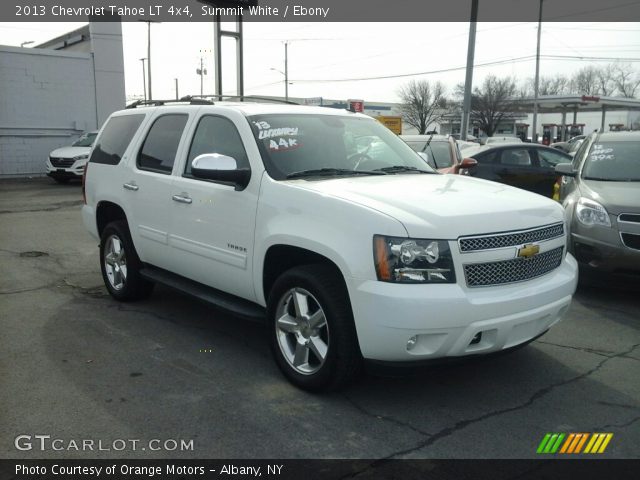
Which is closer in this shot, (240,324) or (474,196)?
(474,196)

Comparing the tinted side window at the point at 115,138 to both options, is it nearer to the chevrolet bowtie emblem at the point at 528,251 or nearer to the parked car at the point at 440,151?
the chevrolet bowtie emblem at the point at 528,251

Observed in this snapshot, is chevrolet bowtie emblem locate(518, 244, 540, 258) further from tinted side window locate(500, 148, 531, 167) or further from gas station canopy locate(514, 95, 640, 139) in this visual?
gas station canopy locate(514, 95, 640, 139)

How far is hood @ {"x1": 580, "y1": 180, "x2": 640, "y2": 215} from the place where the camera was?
592 centimetres

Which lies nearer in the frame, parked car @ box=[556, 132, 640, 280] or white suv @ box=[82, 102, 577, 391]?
white suv @ box=[82, 102, 577, 391]

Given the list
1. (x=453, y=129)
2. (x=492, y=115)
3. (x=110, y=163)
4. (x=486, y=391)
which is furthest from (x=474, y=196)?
(x=453, y=129)

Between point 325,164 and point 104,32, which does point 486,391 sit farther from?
point 104,32

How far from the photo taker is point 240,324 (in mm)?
5375

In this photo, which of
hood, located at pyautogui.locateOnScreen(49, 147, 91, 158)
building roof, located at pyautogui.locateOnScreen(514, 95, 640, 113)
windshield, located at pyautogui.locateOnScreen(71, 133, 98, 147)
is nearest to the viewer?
hood, located at pyautogui.locateOnScreen(49, 147, 91, 158)

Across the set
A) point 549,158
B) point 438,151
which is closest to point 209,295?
point 438,151

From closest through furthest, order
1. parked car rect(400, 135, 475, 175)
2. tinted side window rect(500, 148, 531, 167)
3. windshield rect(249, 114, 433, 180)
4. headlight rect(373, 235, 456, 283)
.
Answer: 1. headlight rect(373, 235, 456, 283)
2. windshield rect(249, 114, 433, 180)
3. parked car rect(400, 135, 475, 175)
4. tinted side window rect(500, 148, 531, 167)

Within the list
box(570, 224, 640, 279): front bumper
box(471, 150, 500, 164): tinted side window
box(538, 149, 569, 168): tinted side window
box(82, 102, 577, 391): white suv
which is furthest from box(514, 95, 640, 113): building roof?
box(82, 102, 577, 391): white suv

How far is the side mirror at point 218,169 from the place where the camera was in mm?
4086

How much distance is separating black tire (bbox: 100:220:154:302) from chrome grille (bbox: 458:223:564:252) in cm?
341

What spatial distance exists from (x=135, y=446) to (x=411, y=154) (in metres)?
3.25
